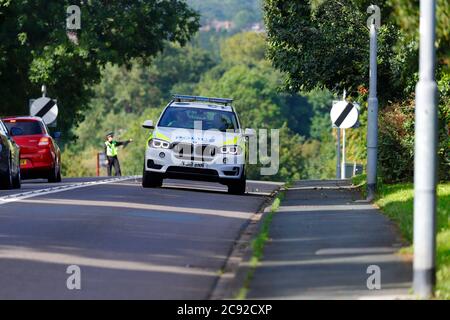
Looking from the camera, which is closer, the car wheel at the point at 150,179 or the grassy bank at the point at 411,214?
the grassy bank at the point at 411,214

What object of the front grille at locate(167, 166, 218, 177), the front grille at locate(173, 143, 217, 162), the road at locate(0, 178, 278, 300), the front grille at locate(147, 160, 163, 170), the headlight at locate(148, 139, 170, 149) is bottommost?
the road at locate(0, 178, 278, 300)

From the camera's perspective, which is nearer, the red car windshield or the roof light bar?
the roof light bar

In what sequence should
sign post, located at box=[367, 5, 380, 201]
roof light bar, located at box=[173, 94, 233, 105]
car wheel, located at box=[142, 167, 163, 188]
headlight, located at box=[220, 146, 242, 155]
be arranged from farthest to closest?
roof light bar, located at box=[173, 94, 233, 105], car wheel, located at box=[142, 167, 163, 188], headlight, located at box=[220, 146, 242, 155], sign post, located at box=[367, 5, 380, 201]

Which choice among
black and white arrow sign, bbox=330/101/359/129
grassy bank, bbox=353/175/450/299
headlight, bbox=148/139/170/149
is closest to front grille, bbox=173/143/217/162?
headlight, bbox=148/139/170/149

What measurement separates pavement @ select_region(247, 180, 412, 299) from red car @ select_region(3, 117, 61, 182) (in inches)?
525

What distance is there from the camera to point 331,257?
16.0 meters

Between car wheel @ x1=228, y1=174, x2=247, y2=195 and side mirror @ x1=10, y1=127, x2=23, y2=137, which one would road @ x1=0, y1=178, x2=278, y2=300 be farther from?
side mirror @ x1=10, y1=127, x2=23, y2=137

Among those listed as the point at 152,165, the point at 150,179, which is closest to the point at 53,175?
the point at 150,179

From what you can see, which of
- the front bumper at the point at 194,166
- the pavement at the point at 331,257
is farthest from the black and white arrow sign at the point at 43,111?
the pavement at the point at 331,257

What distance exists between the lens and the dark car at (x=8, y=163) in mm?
30684

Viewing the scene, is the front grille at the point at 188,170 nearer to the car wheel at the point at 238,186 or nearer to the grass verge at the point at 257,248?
the car wheel at the point at 238,186

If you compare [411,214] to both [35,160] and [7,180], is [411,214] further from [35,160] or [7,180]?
[35,160]

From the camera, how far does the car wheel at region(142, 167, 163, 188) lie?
30938mm

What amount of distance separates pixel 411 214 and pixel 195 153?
9949 mm
